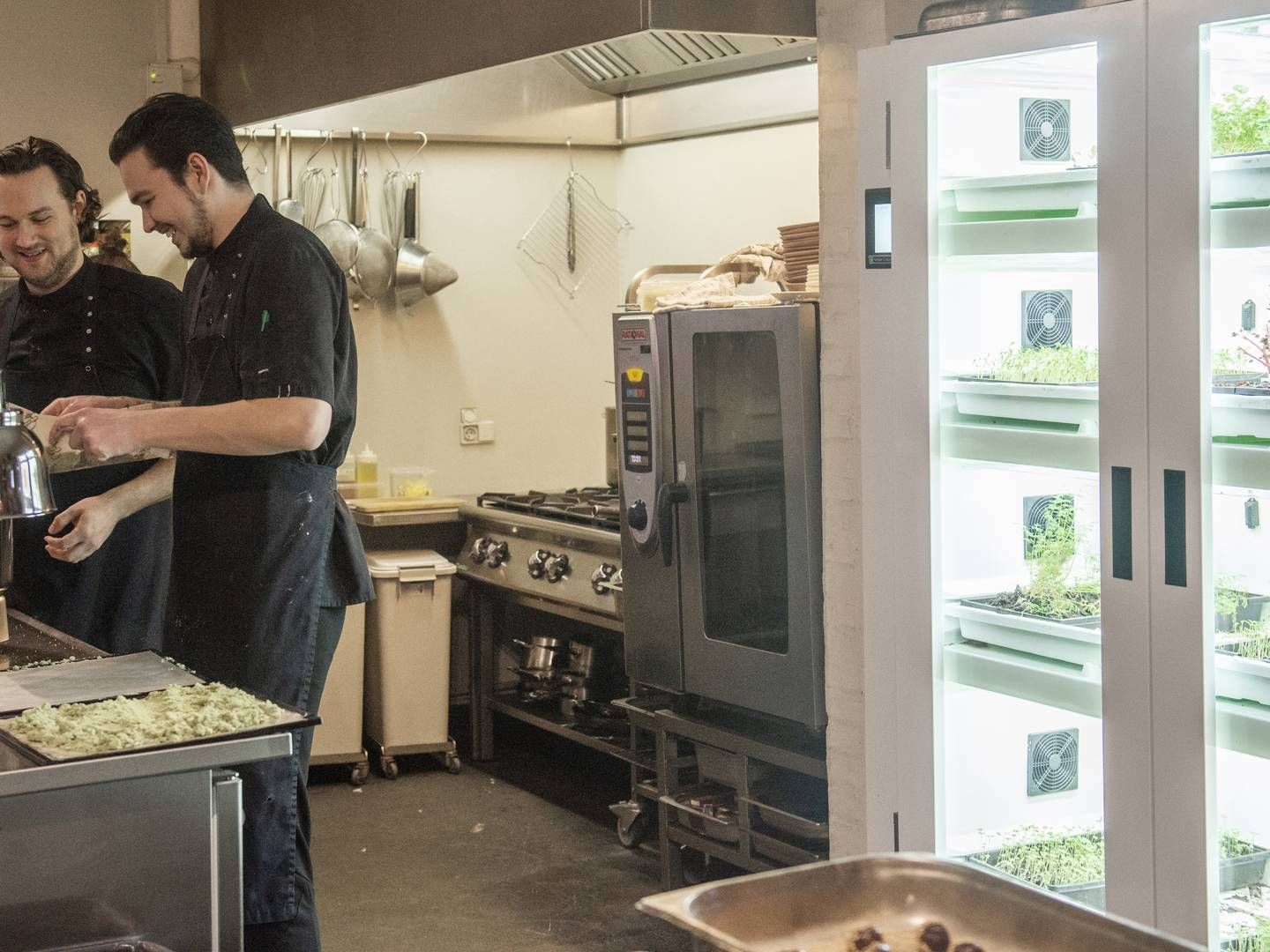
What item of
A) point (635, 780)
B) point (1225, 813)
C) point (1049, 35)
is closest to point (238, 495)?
point (1049, 35)

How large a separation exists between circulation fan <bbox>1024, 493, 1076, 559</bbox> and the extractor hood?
A: 2030mm

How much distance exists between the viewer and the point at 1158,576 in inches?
100

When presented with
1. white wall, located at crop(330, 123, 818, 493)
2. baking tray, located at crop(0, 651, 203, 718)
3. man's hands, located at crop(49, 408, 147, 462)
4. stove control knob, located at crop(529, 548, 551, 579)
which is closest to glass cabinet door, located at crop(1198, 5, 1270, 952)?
baking tray, located at crop(0, 651, 203, 718)

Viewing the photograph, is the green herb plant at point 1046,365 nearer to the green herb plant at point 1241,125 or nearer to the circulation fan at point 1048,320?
the circulation fan at point 1048,320

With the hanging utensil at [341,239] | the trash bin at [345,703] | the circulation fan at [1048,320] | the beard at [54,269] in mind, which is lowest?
the trash bin at [345,703]

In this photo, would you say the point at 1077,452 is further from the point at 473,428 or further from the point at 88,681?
the point at 473,428

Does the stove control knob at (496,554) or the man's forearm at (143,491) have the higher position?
the man's forearm at (143,491)

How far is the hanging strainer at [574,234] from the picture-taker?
6.29 metres

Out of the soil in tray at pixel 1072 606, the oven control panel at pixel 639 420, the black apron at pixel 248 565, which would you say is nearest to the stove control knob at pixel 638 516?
the oven control panel at pixel 639 420

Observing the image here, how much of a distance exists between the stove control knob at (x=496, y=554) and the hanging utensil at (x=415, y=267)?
1.14m

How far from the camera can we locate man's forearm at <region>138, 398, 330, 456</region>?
2.63 m

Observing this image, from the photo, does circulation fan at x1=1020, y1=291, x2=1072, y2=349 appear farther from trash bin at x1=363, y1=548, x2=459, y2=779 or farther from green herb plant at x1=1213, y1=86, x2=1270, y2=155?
trash bin at x1=363, y1=548, x2=459, y2=779

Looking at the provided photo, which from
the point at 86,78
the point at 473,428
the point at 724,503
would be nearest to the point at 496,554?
the point at 473,428

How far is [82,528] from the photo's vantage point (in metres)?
2.97
